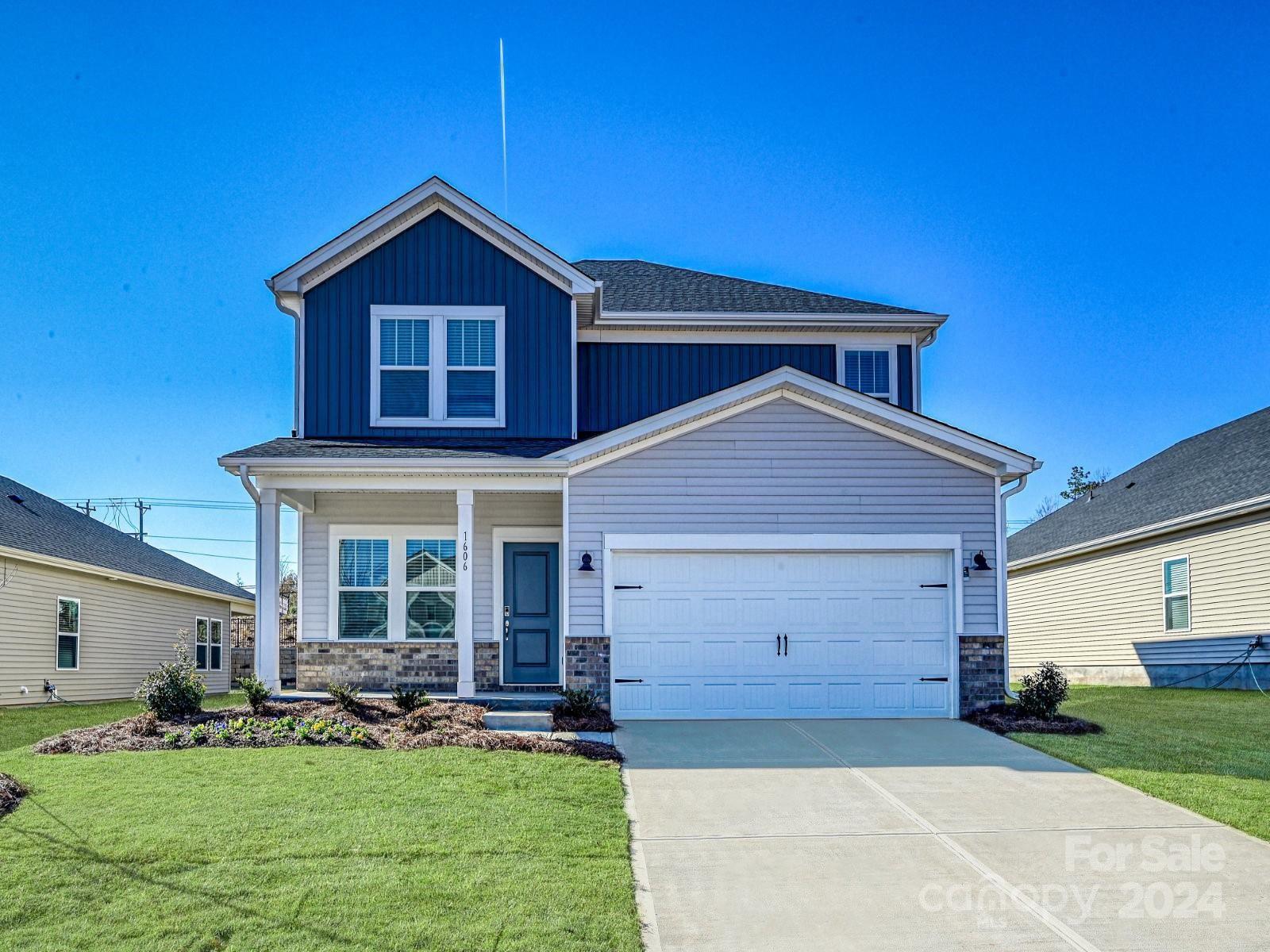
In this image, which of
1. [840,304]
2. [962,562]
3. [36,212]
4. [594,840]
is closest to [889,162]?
[840,304]

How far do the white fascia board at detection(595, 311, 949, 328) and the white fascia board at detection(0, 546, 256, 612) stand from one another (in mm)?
10510

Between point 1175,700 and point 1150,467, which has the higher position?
point 1150,467

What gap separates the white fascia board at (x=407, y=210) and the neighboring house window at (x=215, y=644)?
1541cm

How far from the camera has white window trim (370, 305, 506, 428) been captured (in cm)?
1459

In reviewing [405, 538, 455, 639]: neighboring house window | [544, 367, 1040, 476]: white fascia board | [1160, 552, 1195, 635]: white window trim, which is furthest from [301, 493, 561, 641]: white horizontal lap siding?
[1160, 552, 1195, 635]: white window trim

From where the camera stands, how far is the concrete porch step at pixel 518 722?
1176 cm

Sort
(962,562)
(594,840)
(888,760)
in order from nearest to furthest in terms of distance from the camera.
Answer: (594,840), (888,760), (962,562)

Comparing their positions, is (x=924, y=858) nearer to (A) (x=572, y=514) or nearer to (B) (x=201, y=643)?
(A) (x=572, y=514)

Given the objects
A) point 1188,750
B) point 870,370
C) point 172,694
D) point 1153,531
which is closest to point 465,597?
point 172,694

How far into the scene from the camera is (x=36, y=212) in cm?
1827

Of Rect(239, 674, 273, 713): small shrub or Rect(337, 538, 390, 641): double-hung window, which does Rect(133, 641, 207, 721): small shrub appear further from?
Rect(337, 538, 390, 641): double-hung window

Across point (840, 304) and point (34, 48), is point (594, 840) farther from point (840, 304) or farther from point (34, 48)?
point (34, 48)

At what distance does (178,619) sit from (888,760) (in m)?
20.3

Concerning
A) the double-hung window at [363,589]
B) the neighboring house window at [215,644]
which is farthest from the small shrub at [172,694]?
the neighboring house window at [215,644]
